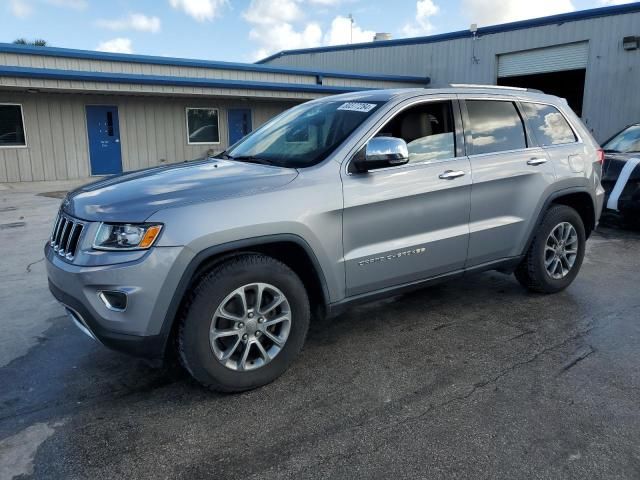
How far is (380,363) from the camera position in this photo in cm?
362

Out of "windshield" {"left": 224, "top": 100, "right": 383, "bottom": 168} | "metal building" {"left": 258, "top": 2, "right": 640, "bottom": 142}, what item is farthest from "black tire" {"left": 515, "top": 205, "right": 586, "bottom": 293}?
"metal building" {"left": 258, "top": 2, "right": 640, "bottom": 142}

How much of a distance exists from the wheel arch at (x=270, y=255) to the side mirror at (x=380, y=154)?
26.9 inches

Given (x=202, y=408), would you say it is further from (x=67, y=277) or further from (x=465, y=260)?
(x=465, y=260)

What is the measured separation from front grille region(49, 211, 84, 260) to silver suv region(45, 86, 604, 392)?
0.01 metres

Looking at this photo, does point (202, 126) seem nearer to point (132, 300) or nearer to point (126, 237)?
point (126, 237)

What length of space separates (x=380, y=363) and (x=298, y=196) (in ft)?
4.30

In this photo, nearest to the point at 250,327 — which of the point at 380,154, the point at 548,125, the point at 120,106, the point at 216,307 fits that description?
the point at 216,307

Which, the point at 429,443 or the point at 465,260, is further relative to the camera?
the point at 465,260

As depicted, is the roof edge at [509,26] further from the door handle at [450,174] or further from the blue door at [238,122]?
the door handle at [450,174]

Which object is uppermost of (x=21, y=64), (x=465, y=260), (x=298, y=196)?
(x=21, y=64)

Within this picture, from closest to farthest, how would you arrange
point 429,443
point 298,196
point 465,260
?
point 429,443 < point 298,196 < point 465,260

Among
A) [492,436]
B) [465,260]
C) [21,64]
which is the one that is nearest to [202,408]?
[492,436]

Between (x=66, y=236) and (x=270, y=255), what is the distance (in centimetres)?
123

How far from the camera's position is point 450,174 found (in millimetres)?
3896
